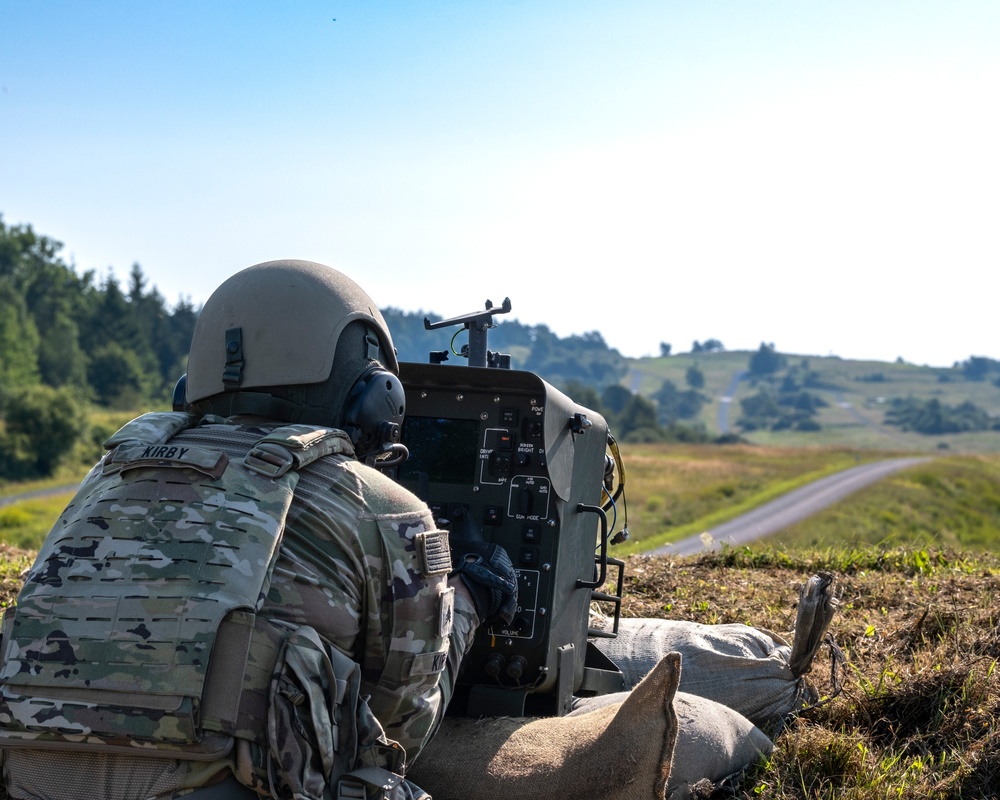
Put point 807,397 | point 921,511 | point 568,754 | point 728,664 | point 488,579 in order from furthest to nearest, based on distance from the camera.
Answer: point 807,397
point 921,511
point 728,664
point 568,754
point 488,579

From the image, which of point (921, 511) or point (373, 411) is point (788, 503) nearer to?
point (921, 511)

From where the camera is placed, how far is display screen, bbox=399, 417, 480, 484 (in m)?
4.45

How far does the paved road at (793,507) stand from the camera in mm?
32812

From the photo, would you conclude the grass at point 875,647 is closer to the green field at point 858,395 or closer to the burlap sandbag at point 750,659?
the burlap sandbag at point 750,659

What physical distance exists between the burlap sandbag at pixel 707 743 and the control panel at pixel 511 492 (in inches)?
13.9

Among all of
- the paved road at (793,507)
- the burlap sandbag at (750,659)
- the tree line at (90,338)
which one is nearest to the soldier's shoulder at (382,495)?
the burlap sandbag at (750,659)

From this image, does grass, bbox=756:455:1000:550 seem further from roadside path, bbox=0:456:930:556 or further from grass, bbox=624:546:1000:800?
grass, bbox=624:546:1000:800

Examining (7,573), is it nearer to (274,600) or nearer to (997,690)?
(274,600)

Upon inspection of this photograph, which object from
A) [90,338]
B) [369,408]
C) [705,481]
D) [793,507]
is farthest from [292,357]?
[90,338]

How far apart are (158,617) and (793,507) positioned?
39.3 metres

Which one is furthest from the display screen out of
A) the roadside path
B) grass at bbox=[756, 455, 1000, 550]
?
grass at bbox=[756, 455, 1000, 550]

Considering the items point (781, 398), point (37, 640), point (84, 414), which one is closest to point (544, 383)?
point (37, 640)

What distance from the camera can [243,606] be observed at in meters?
2.90

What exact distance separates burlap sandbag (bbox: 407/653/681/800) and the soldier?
594mm
